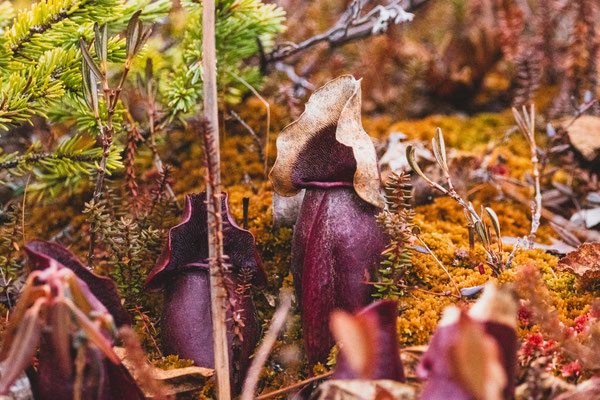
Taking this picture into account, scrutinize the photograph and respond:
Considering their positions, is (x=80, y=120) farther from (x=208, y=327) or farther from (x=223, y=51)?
(x=208, y=327)

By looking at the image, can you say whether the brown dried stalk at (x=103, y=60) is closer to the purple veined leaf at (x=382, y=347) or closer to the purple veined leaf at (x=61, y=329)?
the purple veined leaf at (x=61, y=329)

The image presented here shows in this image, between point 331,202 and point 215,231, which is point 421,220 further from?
point 215,231

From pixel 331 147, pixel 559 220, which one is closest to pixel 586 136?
pixel 559 220

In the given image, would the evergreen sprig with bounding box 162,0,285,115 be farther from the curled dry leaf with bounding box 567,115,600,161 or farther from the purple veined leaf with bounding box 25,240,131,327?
the curled dry leaf with bounding box 567,115,600,161

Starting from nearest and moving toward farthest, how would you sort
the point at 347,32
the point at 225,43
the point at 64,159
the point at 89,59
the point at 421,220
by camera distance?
the point at 89,59, the point at 64,159, the point at 421,220, the point at 225,43, the point at 347,32

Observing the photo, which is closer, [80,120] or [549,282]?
[549,282]

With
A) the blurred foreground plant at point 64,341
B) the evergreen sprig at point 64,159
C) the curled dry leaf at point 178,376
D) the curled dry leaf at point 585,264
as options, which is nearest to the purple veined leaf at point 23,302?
the blurred foreground plant at point 64,341

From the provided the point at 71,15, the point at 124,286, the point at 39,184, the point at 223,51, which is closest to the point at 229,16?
the point at 223,51
